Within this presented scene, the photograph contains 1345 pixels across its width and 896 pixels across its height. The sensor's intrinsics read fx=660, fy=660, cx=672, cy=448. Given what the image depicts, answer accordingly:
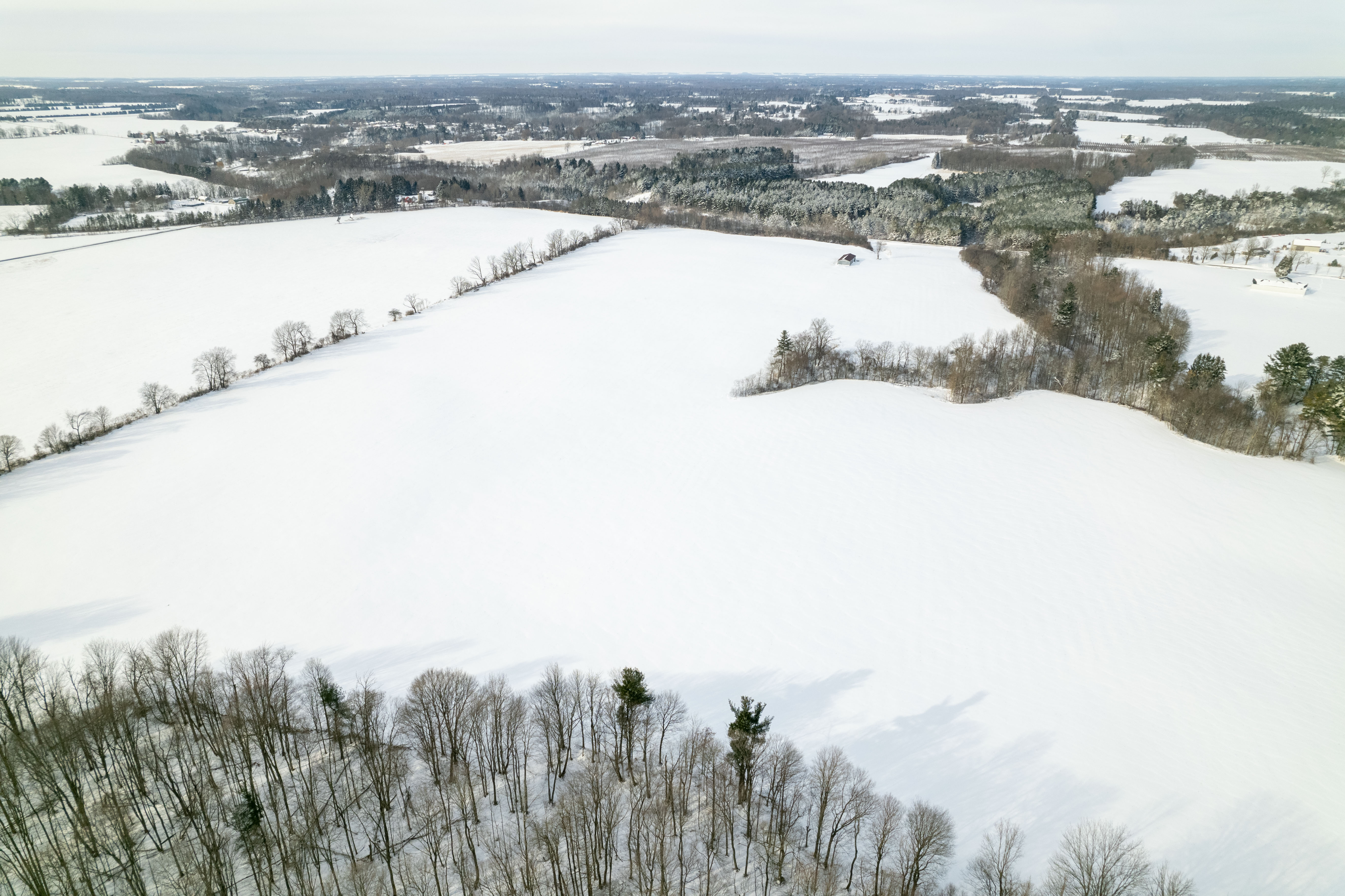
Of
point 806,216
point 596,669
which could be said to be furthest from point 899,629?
point 806,216

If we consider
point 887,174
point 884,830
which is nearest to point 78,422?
point 884,830

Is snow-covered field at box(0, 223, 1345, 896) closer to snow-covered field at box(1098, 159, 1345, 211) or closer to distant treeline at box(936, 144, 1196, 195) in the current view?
snow-covered field at box(1098, 159, 1345, 211)

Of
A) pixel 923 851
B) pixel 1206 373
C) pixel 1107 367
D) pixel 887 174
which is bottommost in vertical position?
pixel 923 851

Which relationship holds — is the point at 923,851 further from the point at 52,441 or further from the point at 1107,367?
the point at 52,441

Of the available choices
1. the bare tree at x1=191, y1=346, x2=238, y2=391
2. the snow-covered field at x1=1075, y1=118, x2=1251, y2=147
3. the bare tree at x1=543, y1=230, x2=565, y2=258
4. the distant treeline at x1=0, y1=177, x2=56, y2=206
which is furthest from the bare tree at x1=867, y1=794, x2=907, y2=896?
the snow-covered field at x1=1075, y1=118, x2=1251, y2=147

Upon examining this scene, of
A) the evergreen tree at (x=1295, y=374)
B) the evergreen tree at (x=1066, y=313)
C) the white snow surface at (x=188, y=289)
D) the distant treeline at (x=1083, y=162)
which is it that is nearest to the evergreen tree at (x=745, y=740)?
the evergreen tree at (x=1295, y=374)

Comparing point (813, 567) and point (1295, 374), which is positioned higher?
point (1295, 374)
